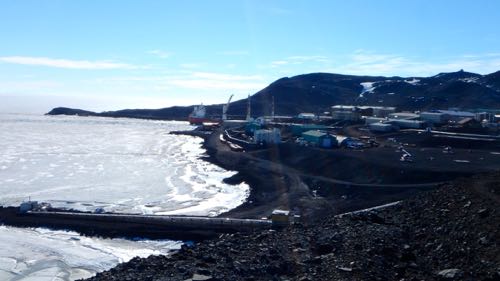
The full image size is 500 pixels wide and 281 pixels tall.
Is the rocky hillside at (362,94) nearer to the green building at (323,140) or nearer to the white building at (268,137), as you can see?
the white building at (268,137)

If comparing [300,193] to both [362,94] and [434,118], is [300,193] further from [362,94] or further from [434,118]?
[362,94]

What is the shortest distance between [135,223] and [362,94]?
224ft

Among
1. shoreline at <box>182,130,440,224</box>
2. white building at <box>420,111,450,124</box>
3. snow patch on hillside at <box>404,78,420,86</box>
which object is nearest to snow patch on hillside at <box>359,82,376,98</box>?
snow patch on hillside at <box>404,78,420,86</box>

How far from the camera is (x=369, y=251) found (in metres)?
8.20

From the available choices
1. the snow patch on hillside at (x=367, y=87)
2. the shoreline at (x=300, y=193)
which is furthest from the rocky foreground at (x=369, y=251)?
the snow patch on hillside at (x=367, y=87)

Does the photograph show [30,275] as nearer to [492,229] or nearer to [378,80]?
[492,229]

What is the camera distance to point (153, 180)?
2534 cm

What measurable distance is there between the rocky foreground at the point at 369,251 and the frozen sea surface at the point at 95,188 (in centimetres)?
432

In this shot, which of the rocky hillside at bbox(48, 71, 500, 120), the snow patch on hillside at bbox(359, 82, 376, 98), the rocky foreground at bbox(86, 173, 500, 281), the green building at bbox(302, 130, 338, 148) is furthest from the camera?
the snow patch on hillside at bbox(359, 82, 376, 98)

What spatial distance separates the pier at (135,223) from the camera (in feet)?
49.4

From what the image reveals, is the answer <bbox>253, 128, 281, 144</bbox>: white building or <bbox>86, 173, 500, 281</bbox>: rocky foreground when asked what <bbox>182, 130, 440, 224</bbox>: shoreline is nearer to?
<bbox>86, 173, 500, 281</bbox>: rocky foreground

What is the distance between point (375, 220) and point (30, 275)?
23.3ft

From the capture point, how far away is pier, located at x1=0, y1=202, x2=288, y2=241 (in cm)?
1505

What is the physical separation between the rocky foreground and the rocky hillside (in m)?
53.3
